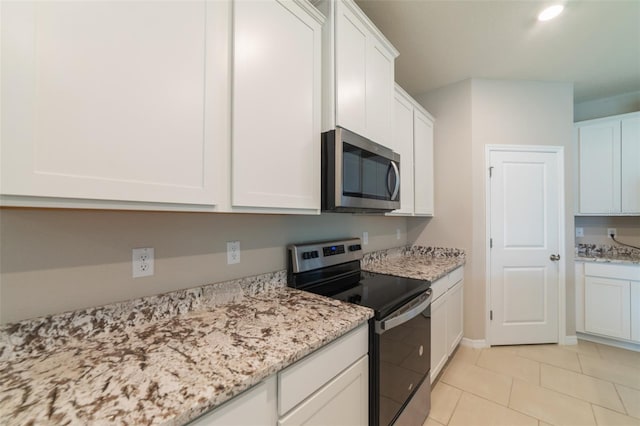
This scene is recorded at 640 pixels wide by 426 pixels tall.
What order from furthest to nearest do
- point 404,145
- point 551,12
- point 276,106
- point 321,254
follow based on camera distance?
point 404,145 → point 551,12 → point 321,254 → point 276,106

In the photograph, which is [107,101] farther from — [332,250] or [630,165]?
[630,165]

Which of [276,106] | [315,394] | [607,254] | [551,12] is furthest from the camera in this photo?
[607,254]

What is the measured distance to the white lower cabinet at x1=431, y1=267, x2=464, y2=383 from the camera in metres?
1.91

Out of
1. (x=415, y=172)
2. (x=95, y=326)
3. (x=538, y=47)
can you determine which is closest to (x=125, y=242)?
(x=95, y=326)

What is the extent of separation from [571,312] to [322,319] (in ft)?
10.3

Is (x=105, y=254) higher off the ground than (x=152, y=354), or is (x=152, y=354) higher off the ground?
(x=105, y=254)

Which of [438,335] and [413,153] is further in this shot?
[413,153]

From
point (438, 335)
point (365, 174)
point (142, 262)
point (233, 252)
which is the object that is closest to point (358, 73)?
point (365, 174)

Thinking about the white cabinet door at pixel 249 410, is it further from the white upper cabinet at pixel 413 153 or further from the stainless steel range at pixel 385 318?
the white upper cabinet at pixel 413 153

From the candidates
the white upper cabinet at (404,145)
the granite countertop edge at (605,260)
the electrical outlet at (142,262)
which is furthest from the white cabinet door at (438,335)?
the granite countertop edge at (605,260)

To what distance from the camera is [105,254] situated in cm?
94

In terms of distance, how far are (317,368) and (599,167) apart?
12.7 feet

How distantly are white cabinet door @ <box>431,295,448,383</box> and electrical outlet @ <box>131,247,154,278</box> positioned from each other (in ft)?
5.88

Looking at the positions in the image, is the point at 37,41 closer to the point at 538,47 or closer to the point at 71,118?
the point at 71,118
